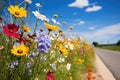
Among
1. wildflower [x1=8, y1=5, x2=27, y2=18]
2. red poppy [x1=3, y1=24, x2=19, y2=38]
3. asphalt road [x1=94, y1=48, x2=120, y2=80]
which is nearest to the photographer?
red poppy [x1=3, y1=24, x2=19, y2=38]

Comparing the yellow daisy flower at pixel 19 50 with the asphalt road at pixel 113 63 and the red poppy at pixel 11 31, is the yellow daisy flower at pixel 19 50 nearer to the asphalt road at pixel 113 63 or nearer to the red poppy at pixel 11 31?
the red poppy at pixel 11 31

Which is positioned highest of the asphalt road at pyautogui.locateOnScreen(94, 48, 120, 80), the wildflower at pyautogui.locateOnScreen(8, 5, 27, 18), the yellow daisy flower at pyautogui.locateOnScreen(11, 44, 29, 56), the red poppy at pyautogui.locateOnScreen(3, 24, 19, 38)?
the wildflower at pyautogui.locateOnScreen(8, 5, 27, 18)

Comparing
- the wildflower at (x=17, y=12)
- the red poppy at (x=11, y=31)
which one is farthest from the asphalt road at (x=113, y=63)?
the red poppy at (x=11, y=31)

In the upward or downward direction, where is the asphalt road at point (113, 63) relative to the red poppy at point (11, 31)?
downward

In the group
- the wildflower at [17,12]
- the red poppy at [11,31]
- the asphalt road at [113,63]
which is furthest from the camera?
the asphalt road at [113,63]

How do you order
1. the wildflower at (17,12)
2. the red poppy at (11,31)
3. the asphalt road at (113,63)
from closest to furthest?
the red poppy at (11,31)
the wildflower at (17,12)
the asphalt road at (113,63)

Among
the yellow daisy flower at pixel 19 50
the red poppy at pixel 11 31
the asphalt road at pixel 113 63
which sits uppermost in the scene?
the red poppy at pixel 11 31

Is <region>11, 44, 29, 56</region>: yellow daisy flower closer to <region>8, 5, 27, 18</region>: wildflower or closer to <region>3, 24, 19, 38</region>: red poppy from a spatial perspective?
<region>3, 24, 19, 38</region>: red poppy

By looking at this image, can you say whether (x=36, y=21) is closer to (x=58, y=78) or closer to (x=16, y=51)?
(x=16, y=51)

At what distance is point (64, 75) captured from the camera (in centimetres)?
513

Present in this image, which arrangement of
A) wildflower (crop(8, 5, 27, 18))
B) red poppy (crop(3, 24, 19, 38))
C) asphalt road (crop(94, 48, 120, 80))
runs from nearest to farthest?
red poppy (crop(3, 24, 19, 38))
wildflower (crop(8, 5, 27, 18))
asphalt road (crop(94, 48, 120, 80))

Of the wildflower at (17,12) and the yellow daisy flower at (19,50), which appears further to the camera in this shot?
the wildflower at (17,12)

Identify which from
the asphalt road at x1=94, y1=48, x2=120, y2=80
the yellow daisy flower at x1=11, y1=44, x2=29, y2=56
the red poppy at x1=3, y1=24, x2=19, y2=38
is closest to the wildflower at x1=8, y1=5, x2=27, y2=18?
the red poppy at x1=3, y1=24, x2=19, y2=38

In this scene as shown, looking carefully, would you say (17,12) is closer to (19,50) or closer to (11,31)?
(11,31)
